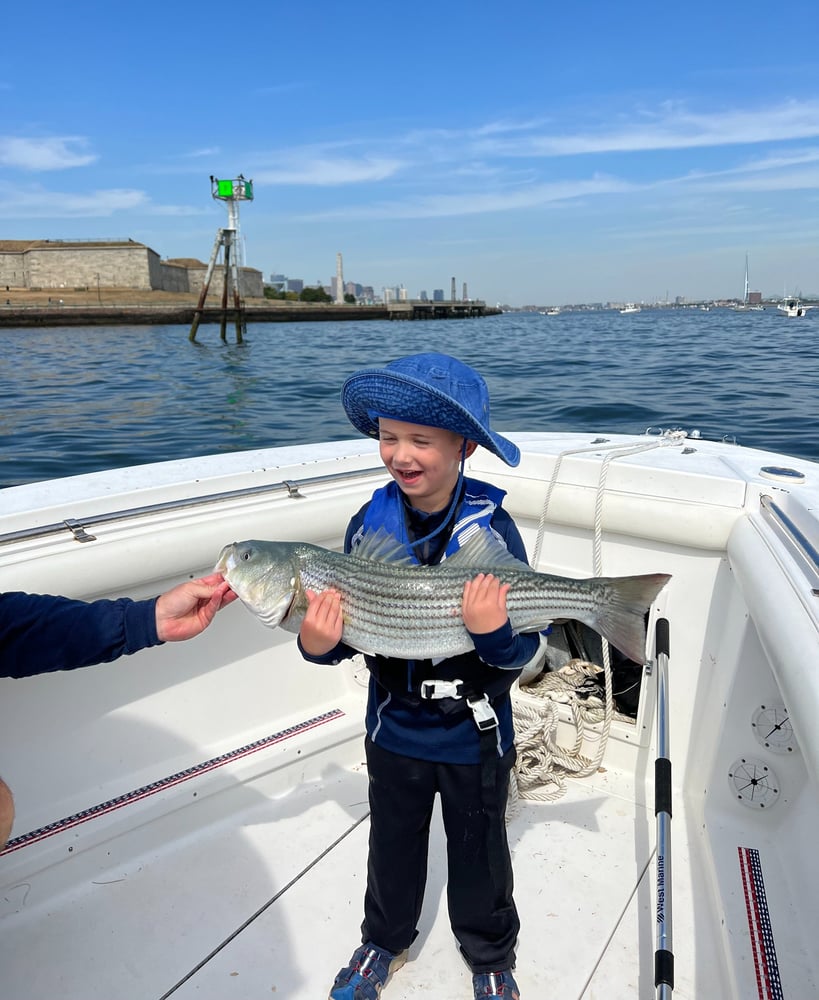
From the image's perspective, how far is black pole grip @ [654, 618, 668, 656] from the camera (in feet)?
8.82

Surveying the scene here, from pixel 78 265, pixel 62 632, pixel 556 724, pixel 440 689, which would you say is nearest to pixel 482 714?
pixel 440 689

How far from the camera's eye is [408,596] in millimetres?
1649

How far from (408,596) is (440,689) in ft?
1.09

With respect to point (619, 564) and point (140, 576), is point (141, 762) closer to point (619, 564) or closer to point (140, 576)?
point (140, 576)

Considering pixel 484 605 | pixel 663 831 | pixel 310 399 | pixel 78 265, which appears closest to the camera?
pixel 484 605

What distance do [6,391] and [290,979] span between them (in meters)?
15.1

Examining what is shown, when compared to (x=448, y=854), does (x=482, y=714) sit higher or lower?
higher

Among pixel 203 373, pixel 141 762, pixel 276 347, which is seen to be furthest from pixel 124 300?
pixel 141 762

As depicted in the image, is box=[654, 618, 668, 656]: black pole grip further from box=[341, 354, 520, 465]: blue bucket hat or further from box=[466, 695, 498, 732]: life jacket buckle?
box=[341, 354, 520, 465]: blue bucket hat

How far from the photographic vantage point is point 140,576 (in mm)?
2393

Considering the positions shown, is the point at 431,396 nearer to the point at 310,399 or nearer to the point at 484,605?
the point at 484,605

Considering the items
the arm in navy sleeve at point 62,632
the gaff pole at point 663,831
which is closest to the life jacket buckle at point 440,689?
the arm in navy sleeve at point 62,632

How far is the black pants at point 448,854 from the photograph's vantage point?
1.91 m

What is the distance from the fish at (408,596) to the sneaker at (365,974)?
1081 millimetres
